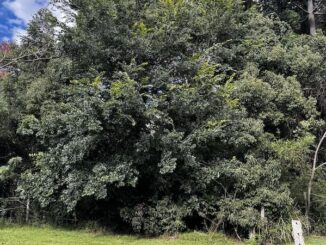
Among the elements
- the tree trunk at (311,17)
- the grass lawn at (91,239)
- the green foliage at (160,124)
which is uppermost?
the tree trunk at (311,17)

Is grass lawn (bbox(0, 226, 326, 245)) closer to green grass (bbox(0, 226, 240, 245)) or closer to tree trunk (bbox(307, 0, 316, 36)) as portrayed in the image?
green grass (bbox(0, 226, 240, 245))

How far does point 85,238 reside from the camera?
37.0ft

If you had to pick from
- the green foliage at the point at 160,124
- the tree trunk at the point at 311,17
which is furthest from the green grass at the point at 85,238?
the tree trunk at the point at 311,17

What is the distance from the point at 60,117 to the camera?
469 inches

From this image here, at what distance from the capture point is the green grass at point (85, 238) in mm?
10477

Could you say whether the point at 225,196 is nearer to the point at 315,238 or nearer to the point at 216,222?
the point at 216,222

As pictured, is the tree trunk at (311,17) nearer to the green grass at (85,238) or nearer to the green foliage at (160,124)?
the green foliage at (160,124)

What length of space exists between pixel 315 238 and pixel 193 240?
3479mm

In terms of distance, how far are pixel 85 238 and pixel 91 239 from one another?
0.65 feet

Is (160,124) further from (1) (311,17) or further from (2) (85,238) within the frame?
(1) (311,17)

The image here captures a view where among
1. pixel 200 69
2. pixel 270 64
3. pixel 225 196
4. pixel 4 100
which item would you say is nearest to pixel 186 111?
pixel 200 69

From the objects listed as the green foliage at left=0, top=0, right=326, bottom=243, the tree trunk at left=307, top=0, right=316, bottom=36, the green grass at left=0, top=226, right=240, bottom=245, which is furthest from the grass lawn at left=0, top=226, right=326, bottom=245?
the tree trunk at left=307, top=0, right=316, bottom=36

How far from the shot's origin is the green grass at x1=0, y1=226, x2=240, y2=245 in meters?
10.5

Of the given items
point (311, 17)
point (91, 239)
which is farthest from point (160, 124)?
point (311, 17)
